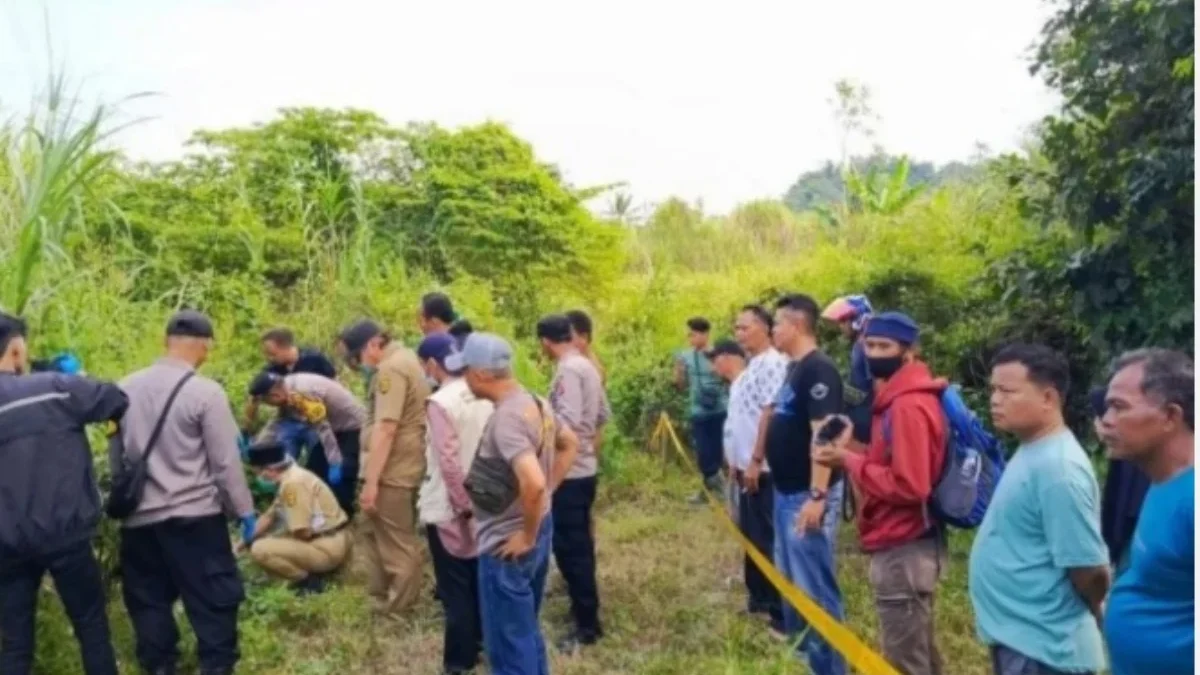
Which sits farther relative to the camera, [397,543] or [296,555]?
[296,555]

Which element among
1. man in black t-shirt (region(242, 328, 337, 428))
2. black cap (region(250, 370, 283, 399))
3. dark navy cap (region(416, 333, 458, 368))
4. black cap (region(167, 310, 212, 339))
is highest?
black cap (region(167, 310, 212, 339))

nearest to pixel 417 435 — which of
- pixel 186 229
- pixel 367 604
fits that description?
pixel 367 604

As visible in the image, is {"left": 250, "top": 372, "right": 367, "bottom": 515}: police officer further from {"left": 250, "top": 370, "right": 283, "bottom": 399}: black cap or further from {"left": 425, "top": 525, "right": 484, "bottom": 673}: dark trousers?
{"left": 425, "top": 525, "right": 484, "bottom": 673}: dark trousers

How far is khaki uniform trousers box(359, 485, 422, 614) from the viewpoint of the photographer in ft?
20.6

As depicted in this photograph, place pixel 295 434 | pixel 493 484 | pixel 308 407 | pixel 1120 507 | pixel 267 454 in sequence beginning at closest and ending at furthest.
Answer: pixel 1120 507 → pixel 493 484 → pixel 267 454 → pixel 308 407 → pixel 295 434

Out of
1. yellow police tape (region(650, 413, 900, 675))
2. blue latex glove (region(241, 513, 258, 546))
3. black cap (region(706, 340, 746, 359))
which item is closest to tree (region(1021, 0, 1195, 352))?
black cap (region(706, 340, 746, 359))

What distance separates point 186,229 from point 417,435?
6168 millimetres

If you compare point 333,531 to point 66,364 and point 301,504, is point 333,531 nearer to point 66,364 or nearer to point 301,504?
point 301,504

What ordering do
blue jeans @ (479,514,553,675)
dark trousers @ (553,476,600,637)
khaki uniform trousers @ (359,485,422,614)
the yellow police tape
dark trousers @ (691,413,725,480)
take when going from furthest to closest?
dark trousers @ (691,413,725,480) → khaki uniform trousers @ (359,485,422,614) → dark trousers @ (553,476,600,637) → blue jeans @ (479,514,553,675) → the yellow police tape

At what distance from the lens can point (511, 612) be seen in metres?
4.42

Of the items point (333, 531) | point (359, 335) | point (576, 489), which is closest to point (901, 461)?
point (576, 489)

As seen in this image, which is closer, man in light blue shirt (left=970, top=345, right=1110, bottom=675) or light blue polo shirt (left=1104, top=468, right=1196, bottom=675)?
light blue polo shirt (left=1104, top=468, right=1196, bottom=675)

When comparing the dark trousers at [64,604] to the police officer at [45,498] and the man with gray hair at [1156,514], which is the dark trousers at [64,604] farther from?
the man with gray hair at [1156,514]

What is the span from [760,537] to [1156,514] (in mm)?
3832
